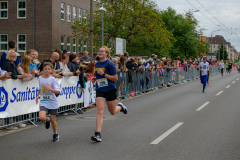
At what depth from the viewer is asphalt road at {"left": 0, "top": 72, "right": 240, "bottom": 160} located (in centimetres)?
680

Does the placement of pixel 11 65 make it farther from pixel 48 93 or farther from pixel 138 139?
pixel 138 139

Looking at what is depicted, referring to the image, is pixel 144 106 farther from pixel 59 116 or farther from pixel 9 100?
pixel 9 100

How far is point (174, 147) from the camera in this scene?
24.1ft

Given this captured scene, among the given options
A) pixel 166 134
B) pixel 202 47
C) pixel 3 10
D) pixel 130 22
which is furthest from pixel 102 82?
pixel 202 47

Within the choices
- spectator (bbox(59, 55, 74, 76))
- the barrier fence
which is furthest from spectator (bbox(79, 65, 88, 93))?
spectator (bbox(59, 55, 74, 76))

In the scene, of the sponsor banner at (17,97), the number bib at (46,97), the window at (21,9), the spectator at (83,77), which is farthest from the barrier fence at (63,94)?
the window at (21,9)

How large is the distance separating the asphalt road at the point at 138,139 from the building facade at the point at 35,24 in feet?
102

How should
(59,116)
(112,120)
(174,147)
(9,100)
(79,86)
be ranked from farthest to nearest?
(79,86) < (59,116) < (112,120) < (9,100) < (174,147)

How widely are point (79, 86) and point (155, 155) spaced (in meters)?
7.16

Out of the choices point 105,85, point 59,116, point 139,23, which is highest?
point 139,23

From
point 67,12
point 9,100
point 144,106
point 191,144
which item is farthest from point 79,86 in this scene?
point 67,12

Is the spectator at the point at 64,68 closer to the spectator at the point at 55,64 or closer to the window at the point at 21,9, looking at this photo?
the spectator at the point at 55,64

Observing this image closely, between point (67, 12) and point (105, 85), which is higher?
point (67, 12)

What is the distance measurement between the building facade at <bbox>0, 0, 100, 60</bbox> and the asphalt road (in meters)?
31.1
